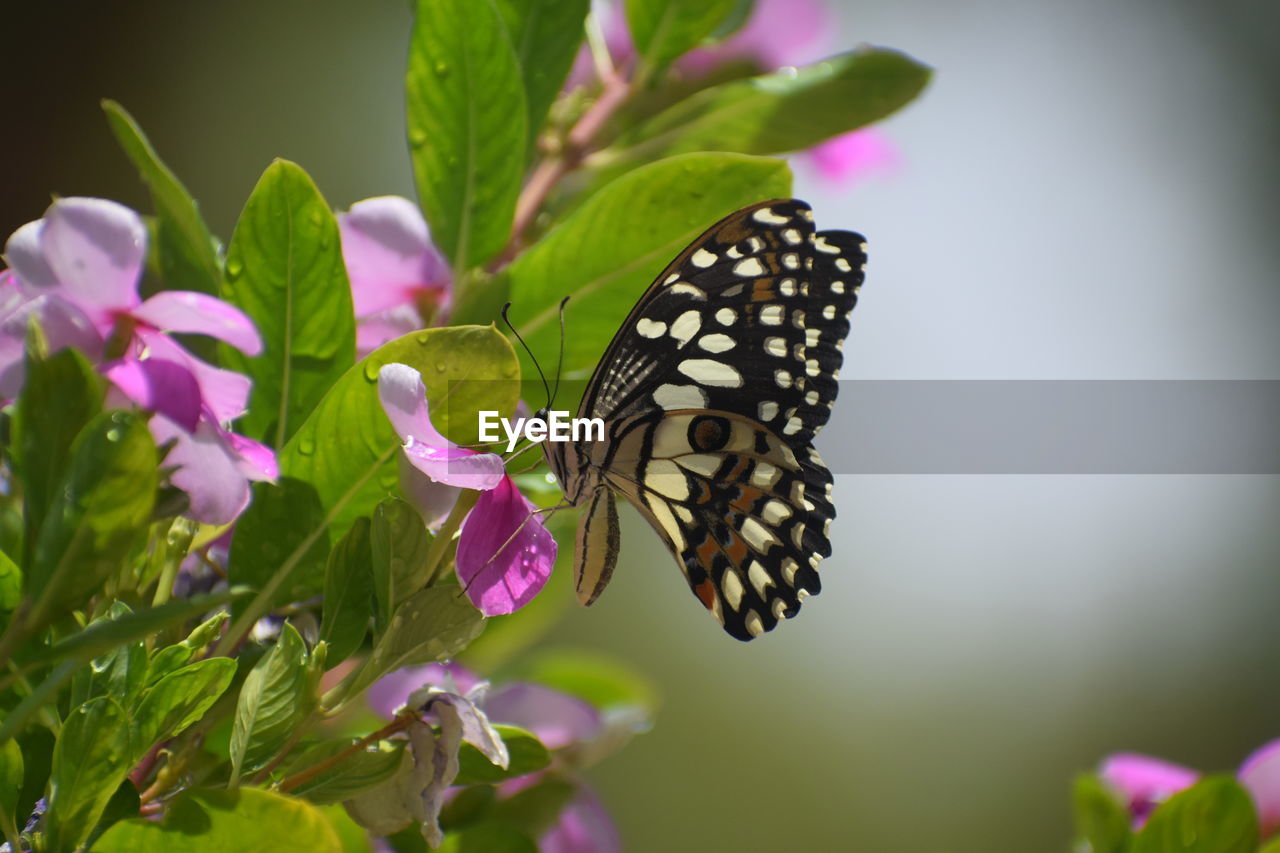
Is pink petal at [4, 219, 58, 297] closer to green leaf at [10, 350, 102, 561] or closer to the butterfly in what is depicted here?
green leaf at [10, 350, 102, 561]

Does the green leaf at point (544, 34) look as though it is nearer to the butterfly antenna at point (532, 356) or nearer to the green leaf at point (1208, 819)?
the butterfly antenna at point (532, 356)

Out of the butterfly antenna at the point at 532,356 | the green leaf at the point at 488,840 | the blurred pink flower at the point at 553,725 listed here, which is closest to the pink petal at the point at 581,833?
the blurred pink flower at the point at 553,725

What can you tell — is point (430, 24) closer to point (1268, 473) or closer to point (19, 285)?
point (19, 285)

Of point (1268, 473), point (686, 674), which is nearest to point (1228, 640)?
point (1268, 473)

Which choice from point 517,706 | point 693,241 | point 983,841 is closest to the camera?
point 693,241

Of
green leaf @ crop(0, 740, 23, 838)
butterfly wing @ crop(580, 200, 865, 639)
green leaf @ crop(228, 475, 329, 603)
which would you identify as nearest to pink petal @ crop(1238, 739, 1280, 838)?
butterfly wing @ crop(580, 200, 865, 639)
